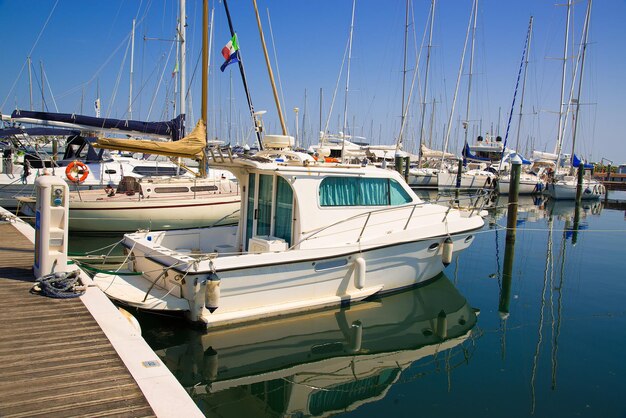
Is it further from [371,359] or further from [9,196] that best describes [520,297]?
[9,196]

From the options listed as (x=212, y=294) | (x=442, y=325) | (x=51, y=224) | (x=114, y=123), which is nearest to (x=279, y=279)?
(x=212, y=294)

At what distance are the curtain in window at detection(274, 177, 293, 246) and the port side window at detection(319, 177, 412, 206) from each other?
0.56 metres

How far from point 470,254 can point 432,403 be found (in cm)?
913

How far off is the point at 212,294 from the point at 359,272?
266 centimetres

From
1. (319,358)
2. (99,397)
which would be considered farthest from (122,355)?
(319,358)

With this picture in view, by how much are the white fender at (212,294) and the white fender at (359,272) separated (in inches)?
100

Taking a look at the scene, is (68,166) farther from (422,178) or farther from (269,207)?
(422,178)

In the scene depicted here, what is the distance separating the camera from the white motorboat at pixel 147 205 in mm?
15305

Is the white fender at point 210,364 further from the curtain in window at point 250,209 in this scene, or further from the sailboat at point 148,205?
the sailboat at point 148,205

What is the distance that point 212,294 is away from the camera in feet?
23.7

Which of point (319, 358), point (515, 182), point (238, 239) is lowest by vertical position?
point (319, 358)

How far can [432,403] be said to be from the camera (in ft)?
20.2

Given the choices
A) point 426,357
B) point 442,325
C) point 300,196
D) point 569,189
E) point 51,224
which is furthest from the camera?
point 569,189

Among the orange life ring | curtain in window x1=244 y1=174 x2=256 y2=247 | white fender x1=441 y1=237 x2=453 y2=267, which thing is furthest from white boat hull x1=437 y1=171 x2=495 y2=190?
curtain in window x1=244 y1=174 x2=256 y2=247
